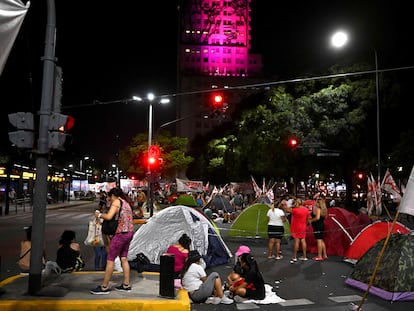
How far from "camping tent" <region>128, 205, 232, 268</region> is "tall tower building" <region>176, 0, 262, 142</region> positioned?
97.3m

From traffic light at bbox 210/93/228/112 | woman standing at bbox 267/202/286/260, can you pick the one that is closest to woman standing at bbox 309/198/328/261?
woman standing at bbox 267/202/286/260

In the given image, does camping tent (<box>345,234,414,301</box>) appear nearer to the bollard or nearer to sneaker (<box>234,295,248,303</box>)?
sneaker (<box>234,295,248,303</box>)

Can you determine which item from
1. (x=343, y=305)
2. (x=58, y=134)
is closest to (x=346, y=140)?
(x=343, y=305)

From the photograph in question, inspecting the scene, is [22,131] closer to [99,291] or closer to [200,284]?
[99,291]

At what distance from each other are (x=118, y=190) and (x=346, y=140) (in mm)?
21149

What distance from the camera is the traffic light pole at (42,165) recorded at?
6.63 metres

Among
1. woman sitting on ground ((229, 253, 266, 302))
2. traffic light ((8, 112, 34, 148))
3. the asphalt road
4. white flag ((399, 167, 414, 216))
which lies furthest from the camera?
woman sitting on ground ((229, 253, 266, 302))

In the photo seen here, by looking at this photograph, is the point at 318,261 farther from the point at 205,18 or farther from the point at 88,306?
the point at 205,18

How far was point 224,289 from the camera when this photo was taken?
7.91 meters

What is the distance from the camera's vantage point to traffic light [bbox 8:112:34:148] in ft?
21.4

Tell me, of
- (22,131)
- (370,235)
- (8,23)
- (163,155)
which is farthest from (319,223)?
Result: (163,155)

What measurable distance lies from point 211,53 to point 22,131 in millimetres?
117392

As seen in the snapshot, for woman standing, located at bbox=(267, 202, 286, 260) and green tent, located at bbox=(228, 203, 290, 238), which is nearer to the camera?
woman standing, located at bbox=(267, 202, 286, 260)

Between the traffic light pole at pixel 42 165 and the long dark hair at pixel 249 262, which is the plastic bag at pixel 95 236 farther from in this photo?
the long dark hair at pixel 249 262
